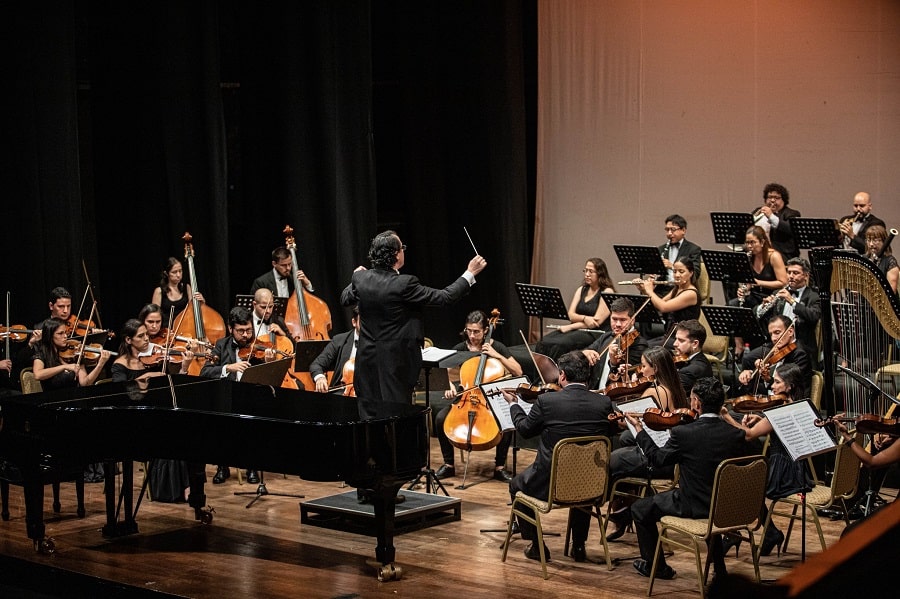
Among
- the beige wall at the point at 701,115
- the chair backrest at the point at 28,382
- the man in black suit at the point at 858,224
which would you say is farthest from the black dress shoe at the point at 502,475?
the beige wall at the point at 701,115

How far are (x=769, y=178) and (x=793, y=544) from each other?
527cm

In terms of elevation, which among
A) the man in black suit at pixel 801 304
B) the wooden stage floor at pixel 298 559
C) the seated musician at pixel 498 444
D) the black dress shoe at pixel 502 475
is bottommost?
the wooden stage floor at pixel 298 559

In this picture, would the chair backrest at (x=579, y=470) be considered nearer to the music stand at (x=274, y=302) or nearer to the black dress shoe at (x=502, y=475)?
the black dress shoe at (x=502, y=475)

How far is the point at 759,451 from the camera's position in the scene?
22.6 ft

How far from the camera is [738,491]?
17.7 ft

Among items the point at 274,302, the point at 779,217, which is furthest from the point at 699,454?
the point at 779,217

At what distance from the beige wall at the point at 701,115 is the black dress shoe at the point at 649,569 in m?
5.62

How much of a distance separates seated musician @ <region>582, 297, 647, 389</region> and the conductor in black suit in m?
1.33

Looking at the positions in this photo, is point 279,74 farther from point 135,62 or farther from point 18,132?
point 18,132

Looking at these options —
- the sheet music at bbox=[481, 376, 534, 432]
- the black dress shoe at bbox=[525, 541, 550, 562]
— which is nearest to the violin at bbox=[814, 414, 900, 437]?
Result: the black dress shoe at bbox=[525, 541, 550, 562]

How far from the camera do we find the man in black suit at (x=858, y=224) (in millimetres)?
9195

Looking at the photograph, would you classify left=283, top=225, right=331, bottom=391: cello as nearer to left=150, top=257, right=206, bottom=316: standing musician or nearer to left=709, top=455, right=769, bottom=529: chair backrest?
left=150, top=257, right=206, bottom=316: standing musician

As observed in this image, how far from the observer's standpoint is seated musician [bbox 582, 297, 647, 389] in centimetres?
793

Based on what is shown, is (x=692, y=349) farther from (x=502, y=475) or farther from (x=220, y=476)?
(x=220, y=476)
